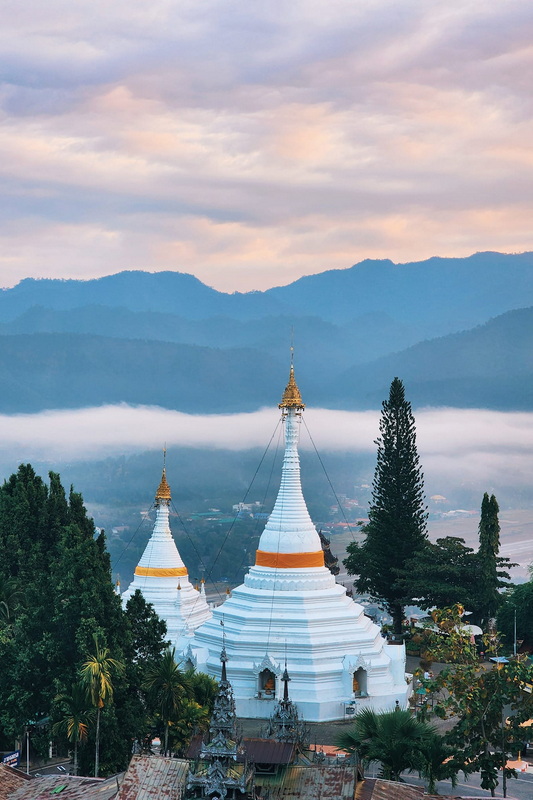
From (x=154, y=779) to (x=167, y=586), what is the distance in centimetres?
2722

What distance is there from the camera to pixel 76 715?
34.0 meters

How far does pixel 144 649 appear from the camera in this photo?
39.6 metres

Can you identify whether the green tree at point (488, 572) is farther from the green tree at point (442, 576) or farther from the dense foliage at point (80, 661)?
the dense foliage at point (80, 661)

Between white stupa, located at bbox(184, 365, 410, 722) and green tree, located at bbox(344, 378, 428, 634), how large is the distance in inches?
446

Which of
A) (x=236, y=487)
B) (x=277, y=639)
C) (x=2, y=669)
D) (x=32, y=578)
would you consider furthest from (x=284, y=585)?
(x=236, y=487)

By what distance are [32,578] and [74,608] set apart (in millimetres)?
6958

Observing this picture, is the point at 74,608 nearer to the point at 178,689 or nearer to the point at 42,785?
the point at 178,689

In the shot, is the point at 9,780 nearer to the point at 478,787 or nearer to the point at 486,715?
the point at 486,715

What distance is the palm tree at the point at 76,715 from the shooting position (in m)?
33.8

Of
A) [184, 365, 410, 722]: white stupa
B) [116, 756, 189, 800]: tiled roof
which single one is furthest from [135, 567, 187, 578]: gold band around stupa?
[116, 756, 189, 800]: tiled roof

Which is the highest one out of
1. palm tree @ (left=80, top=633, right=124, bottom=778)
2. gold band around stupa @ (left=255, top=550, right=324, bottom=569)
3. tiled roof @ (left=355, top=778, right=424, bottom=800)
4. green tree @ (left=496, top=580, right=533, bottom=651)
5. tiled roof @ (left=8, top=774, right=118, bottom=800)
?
gold band around stupa @ (left=255, top=550, right=324, bottom=569)

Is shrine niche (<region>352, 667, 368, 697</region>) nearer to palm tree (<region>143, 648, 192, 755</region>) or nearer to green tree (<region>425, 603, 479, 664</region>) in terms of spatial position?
green tree (<region>425, 603, 479, 664</region>)

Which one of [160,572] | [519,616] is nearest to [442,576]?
[519,616]

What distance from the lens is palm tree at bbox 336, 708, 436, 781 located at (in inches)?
1222
